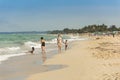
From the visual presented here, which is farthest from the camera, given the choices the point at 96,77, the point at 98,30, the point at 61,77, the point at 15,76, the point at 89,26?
the point at 89,26

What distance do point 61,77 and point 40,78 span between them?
0.82m

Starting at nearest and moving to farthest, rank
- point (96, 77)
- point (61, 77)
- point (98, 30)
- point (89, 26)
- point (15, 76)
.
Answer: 1. point (96, 77)
2. point (61, 77)
3. point (15, 76)
4. point (98, 30)
5. point (89, 26)

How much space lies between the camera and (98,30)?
162000 mm

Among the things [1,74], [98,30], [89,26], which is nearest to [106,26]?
[98,30]

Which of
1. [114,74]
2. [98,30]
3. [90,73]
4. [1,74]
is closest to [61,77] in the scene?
[90,73]

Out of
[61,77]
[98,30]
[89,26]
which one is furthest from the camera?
[89,26]

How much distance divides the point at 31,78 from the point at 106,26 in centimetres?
15294

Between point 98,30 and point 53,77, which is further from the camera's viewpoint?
point 98,30

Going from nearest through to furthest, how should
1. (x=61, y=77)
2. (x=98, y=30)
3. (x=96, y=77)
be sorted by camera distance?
(x=96, y=77), (x=61, y=77), (x=98, y=30)

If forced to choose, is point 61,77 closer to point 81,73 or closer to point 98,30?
point 81,73

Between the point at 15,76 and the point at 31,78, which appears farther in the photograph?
the point at 15,76

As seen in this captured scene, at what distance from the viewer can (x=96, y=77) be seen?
11.4 metres

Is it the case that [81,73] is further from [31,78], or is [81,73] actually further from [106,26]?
[106,26]

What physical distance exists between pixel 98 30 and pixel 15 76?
150247 mm
